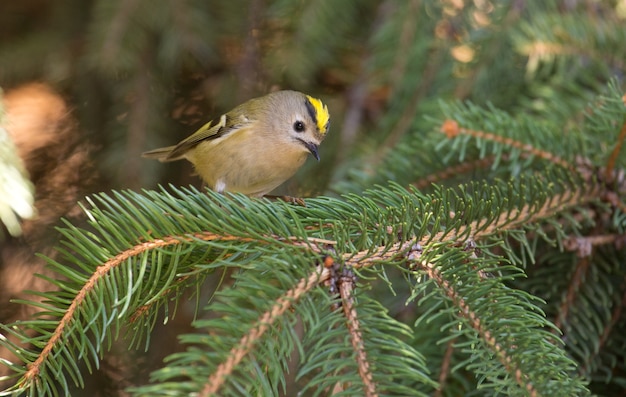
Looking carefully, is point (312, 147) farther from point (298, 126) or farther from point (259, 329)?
point (259, 329)

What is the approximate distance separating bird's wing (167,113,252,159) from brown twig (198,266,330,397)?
1.26 m

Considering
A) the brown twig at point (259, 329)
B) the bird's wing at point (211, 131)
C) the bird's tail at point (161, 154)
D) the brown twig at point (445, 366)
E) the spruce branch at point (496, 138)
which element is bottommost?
the brown twig at point (259, 329)

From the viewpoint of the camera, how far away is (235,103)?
227cm

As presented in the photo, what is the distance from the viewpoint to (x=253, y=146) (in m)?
2.18

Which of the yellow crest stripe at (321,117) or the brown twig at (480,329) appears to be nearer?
the brown twig at (480,329)

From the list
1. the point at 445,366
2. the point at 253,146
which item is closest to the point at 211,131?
the point at 253,146

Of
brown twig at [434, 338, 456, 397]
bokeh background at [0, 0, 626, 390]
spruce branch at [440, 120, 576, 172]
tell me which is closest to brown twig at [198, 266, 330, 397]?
brown twig at [434, 338, 456, 397]

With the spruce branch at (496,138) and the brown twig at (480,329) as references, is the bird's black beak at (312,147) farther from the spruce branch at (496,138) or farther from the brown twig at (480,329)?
the brown twig at (480,329)

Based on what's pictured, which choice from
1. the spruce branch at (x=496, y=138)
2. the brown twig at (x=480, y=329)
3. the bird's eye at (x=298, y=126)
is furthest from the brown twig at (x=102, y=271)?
the bird's eye at (x=298, y=126)

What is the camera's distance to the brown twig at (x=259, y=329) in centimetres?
76

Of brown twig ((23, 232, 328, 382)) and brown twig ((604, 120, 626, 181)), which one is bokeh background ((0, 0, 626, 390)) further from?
brown twig ((23, 232, 328, 382))

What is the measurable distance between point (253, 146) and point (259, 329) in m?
1.40

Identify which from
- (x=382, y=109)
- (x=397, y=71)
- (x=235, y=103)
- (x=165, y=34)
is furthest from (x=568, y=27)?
(x=165, y=34)

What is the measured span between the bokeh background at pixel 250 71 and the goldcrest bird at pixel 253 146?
0.08 m
